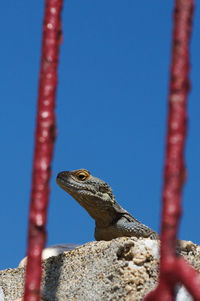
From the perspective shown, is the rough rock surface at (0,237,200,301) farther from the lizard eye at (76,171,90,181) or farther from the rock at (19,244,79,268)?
the lizard eye at (76,171,90,181)

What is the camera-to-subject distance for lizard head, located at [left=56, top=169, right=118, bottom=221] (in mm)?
8375

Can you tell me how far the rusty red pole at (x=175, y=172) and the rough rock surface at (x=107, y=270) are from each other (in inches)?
66.5

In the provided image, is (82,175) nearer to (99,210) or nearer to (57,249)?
(99,210)

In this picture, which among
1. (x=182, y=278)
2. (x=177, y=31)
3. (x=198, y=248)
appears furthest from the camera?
(x=198, y=248)

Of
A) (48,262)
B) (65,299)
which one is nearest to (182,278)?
(65,299)

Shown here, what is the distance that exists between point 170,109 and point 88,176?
7025mm

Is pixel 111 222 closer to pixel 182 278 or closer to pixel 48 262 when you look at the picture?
pixel 48 262

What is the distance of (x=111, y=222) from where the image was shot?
8562 mm

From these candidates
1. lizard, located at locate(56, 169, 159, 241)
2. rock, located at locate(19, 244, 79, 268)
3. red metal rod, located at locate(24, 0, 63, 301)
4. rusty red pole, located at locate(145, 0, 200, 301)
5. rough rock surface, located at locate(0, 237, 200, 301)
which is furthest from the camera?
lizard, located at locate(56, 169, 159, 241)

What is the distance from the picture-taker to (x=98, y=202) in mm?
8406

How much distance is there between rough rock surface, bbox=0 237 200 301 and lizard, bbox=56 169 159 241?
14.9 feet

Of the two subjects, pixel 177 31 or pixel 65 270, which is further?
pixel 65 270

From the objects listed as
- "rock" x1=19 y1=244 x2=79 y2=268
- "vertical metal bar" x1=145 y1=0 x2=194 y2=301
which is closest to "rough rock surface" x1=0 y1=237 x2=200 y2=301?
"vertical metal bar" x1=145 y1=0 x2=194 y2=301

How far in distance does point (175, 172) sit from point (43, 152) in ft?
1.18
